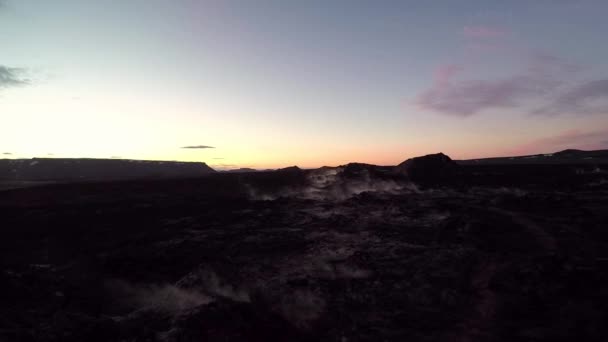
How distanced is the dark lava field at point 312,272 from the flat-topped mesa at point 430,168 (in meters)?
16.1

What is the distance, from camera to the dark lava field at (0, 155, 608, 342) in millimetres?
7426

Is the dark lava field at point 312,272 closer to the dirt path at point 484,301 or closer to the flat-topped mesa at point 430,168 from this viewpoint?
the dirt path at point 484,301

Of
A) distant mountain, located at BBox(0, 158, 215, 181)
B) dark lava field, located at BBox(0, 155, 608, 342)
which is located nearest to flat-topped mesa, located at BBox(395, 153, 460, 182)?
dark lava field, located at BBox(0, 155, 608, 342)

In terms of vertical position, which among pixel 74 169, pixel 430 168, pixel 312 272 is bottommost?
pixel 312 272

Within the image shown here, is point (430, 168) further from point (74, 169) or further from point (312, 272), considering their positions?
point (74, 169)

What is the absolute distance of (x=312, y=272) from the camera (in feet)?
37.6

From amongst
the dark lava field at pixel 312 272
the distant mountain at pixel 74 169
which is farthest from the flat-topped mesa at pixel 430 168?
the distant mountain at pixel 74 169

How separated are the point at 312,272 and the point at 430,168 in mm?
36630

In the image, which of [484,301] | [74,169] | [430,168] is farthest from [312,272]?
[74,169]

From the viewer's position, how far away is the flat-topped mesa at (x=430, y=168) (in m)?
41.4

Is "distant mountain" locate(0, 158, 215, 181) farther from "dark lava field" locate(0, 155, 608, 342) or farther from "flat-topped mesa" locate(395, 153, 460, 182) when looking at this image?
"dark lava field" locate(0, 155, 608, 342)

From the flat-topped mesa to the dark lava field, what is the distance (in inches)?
632

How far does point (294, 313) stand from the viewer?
876 cm

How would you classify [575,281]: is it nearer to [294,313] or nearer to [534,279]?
[534,279]
